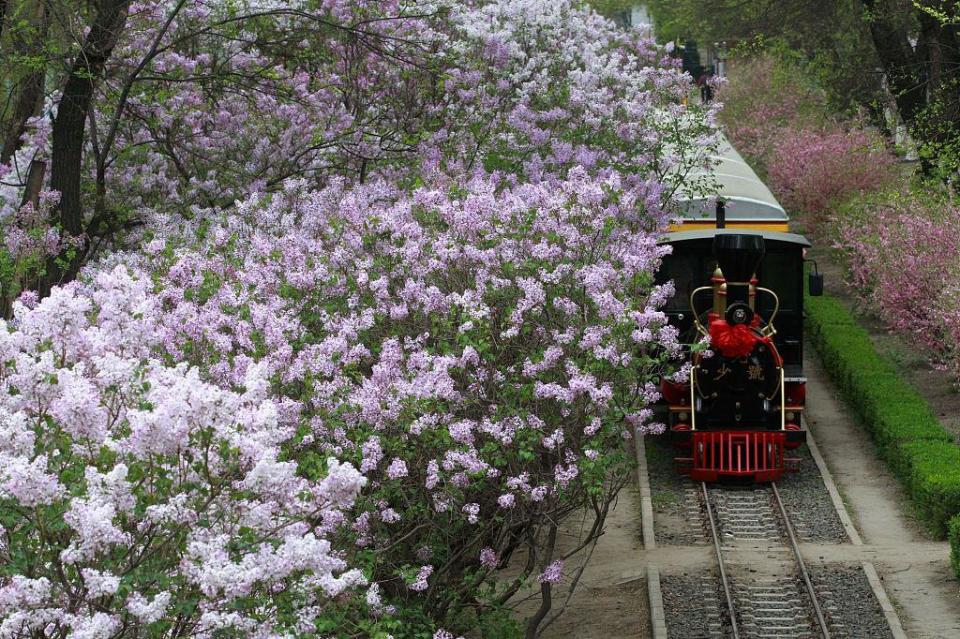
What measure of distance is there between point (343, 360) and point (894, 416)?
11.4 meters

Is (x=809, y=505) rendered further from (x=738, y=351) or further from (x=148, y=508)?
(x=148, y=508)

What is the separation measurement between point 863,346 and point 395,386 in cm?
1594

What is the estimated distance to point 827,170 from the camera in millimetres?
34344

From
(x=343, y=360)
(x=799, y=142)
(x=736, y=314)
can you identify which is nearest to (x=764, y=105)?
(x=799, y=142)

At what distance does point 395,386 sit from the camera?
10219 mm

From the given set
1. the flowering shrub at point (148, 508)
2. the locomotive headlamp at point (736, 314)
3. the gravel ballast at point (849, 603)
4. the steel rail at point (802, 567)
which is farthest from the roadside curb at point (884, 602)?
the flowering shrub at point (148, 508)

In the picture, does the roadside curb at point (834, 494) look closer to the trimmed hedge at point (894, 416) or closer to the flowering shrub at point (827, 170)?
the trimmed hedge at point (894, 416)

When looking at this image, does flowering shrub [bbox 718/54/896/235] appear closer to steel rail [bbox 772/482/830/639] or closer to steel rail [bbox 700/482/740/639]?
steel rail [bbox 772/482/830/639]

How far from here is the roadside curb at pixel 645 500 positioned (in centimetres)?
1656

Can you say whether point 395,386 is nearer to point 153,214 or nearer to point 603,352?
point 603,352

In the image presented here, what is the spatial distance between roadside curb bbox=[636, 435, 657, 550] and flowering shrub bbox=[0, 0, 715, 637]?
1159 millimetres

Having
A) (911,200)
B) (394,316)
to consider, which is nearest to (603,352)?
(394,316)

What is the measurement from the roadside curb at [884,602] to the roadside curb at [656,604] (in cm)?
220

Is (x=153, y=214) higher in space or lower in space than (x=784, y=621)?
higher
